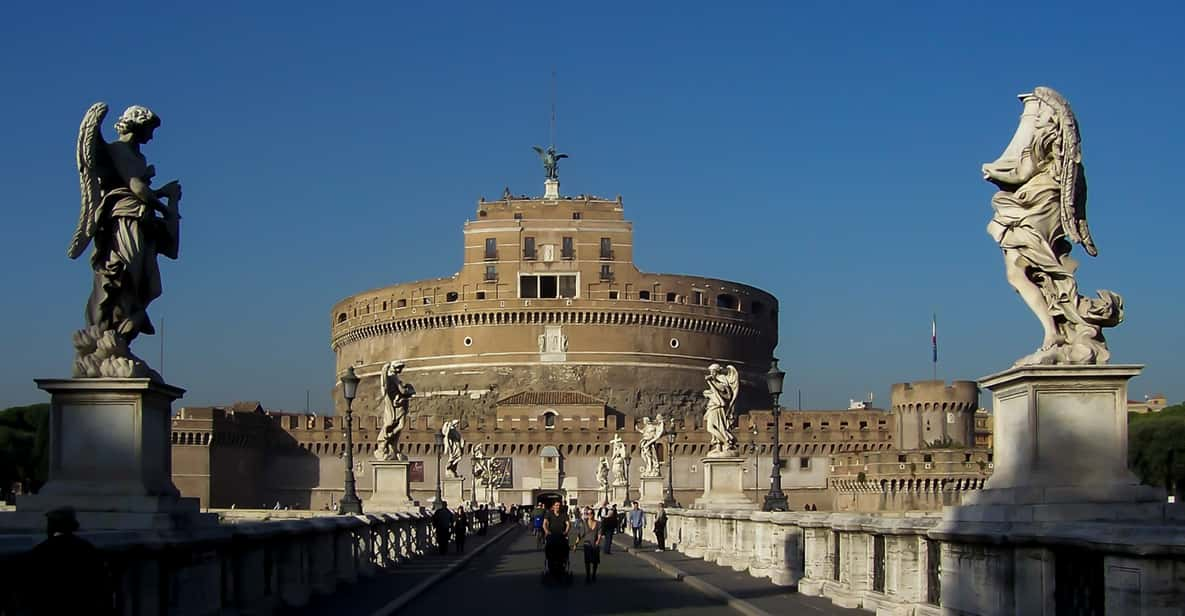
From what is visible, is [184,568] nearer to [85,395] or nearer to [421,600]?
[85,395]

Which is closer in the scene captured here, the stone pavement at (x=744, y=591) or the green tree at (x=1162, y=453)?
the stone pavement at (x=744, y=591)

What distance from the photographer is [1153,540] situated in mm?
7133

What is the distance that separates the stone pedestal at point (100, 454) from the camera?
9.84 meters

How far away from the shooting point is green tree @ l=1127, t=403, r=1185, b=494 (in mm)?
71375

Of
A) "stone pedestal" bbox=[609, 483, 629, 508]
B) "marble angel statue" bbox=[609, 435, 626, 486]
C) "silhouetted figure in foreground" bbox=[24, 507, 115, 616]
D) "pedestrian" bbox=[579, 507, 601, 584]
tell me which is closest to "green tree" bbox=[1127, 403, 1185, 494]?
"stone pedestal" bbox=[609, 483, 629, 508]

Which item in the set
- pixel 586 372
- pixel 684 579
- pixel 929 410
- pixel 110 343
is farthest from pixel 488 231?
pixel 110 343

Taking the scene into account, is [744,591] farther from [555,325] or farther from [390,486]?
[555,325]

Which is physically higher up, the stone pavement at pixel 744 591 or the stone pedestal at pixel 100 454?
the stone pedestal at pixel 100 454

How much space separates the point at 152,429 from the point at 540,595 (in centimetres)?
894

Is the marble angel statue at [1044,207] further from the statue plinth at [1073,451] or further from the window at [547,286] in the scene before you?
the window at [547,286]

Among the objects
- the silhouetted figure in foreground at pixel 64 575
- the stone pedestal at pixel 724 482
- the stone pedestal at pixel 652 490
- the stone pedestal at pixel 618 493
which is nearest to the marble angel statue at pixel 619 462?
the stone pedestal at pixel 618 493

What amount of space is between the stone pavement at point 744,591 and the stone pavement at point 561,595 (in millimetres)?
179

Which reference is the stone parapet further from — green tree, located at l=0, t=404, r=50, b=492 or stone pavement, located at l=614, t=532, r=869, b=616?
green tree, located at l=0, t=404, r=50, b=492

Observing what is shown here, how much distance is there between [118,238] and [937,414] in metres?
88.1
